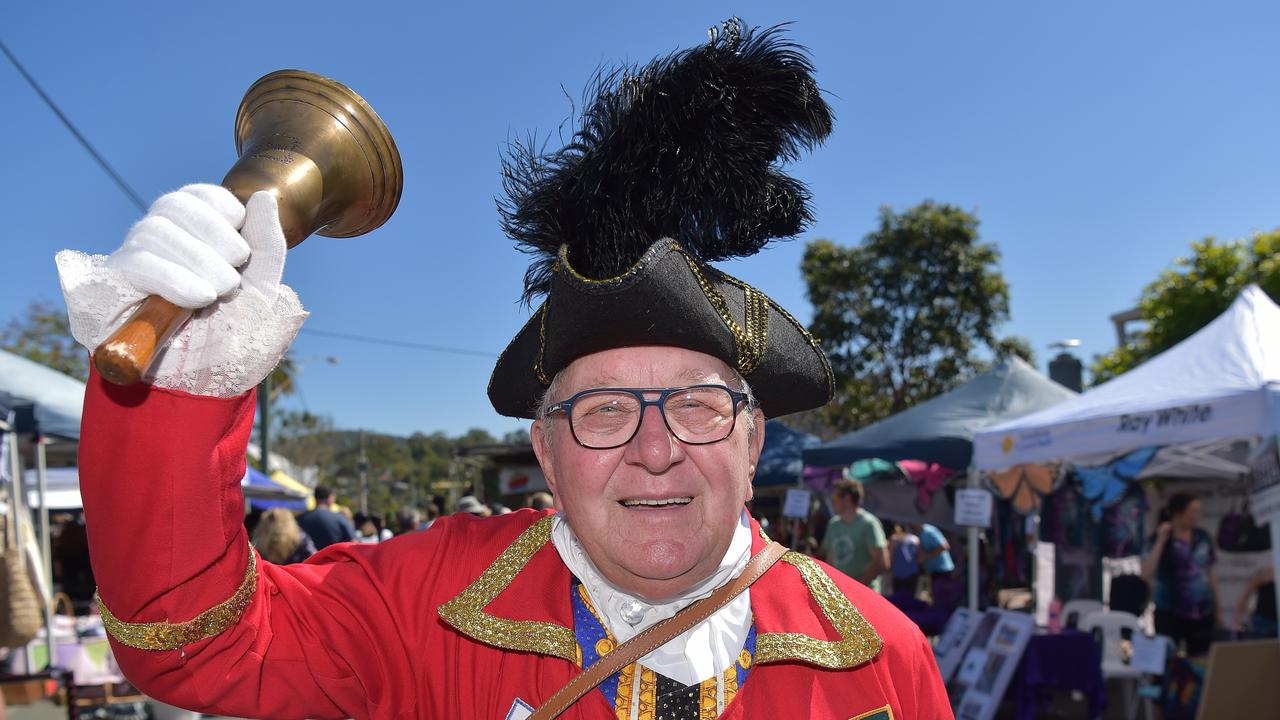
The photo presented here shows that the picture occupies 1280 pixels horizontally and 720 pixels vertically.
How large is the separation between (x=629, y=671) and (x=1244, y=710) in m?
4.84

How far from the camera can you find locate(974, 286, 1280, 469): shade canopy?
471cm

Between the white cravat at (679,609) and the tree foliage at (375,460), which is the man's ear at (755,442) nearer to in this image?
the white cravat at (679,609)

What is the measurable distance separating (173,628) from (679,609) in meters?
0.86

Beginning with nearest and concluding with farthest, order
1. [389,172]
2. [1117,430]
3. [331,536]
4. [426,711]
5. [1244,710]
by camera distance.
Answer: [389,172], [426,711], [1244,710], [1117,430], [331,536]

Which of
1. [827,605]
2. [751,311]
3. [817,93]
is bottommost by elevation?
[827,605]

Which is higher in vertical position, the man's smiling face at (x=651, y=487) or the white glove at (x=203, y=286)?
the white glove at (x=203, y=286)

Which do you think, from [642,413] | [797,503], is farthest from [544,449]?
[797,503]

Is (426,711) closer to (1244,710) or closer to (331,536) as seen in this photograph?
(1244,710)

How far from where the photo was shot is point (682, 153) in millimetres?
1700

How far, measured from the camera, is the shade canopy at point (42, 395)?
20.7ft

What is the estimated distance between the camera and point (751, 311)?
1760mm

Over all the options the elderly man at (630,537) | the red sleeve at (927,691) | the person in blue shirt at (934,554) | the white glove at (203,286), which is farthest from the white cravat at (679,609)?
the person in blue shirt at (934,554)

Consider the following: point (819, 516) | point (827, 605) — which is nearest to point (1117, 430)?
point (827, 605)

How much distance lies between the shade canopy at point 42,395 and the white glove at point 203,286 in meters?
6.01
